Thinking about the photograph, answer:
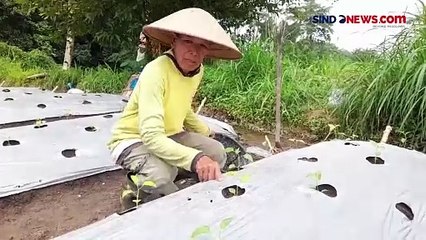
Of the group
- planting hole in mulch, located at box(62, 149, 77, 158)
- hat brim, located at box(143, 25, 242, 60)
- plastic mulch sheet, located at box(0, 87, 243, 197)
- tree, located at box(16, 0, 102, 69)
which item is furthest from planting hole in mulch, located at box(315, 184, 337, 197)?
tree, located at box(16, 0, 102, 69)

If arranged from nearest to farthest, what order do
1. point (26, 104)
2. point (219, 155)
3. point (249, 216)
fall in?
A: point (249, 216)
point (219, 155)
point (26, 104)

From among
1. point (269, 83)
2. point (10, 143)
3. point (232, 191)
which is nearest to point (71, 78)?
point (269, 83)

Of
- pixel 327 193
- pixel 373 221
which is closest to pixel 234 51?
pixel 327 193

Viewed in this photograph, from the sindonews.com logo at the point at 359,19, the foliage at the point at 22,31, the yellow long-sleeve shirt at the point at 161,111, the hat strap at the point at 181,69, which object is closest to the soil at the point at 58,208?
the yellow long-sleeve shirt at the point at 161,111

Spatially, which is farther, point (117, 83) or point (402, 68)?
point (117, 83)

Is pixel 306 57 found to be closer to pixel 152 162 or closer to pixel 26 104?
pixel 26 104

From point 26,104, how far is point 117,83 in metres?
2.45

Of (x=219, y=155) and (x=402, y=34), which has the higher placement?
(x=402, y=34)

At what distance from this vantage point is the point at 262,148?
4090mm

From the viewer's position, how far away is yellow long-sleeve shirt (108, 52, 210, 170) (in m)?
2.00

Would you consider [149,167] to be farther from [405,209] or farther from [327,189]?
[405,209]

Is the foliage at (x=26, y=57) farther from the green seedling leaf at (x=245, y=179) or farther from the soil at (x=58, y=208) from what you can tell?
the green seedling leaf at (x=245, y=179)

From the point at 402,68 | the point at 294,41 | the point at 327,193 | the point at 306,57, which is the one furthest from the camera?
the point at 294,41

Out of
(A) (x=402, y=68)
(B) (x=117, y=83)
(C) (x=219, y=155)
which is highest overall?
(A) (x=402, y=68)
